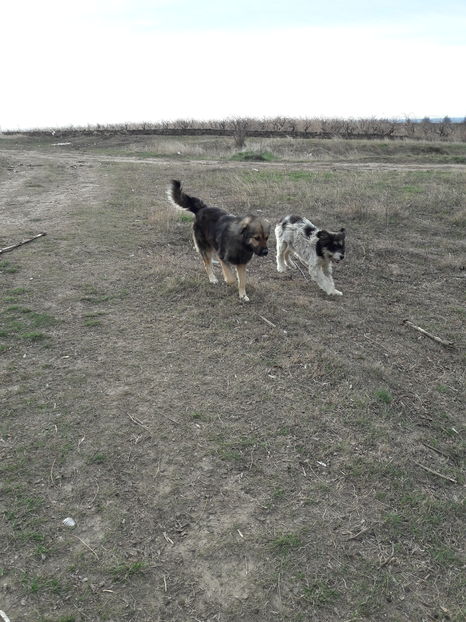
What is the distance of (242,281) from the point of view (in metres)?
6.53

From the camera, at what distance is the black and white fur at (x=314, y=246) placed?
6832mm

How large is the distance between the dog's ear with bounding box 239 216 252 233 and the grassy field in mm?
1035

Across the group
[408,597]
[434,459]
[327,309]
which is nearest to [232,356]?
[327,309]

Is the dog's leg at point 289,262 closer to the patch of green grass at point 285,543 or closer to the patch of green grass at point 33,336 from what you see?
the patch of green grass at point 33,336

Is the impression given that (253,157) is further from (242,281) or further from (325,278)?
(242,281)

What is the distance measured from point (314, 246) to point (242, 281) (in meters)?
1.35

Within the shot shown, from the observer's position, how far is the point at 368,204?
440 inches

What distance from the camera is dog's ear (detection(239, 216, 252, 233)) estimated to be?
6.08 metres

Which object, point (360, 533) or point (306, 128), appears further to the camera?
point (306, 128)

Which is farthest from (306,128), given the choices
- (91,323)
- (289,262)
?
(91,323)

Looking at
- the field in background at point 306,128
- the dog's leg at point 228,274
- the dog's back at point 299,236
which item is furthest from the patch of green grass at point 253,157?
the dog's leg at point 228,274

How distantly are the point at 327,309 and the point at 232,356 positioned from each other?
1843 mm

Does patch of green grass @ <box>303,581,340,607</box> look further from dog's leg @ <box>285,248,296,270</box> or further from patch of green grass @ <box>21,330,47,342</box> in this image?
dog's leg @ <box>285,248,296,270</box>

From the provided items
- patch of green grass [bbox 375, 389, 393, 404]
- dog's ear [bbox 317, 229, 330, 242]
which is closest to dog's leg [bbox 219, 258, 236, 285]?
dog's ear [bbox 317, 229, 330, 242]
